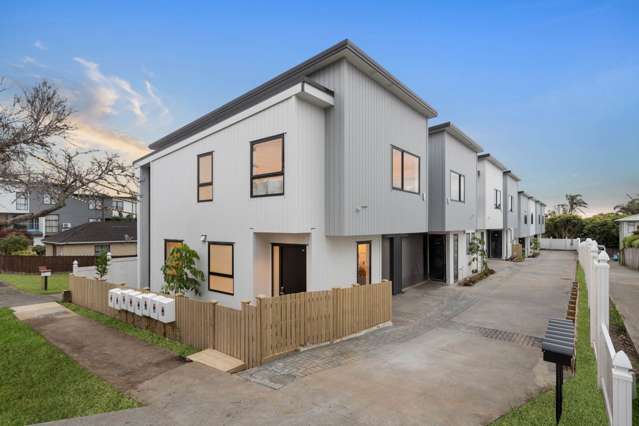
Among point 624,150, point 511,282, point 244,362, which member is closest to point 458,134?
point 511,282

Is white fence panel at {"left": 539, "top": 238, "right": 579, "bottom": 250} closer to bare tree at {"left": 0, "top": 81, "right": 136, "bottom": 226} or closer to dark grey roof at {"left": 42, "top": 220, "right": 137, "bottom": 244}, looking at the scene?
bare tree at {"left": 0, "top": 81, "right": 136, "bottom": 226}

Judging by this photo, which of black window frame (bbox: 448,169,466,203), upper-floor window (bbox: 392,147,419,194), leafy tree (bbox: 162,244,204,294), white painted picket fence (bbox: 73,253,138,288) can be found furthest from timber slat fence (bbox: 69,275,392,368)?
black window frame (bbox: 448,169,466,203)

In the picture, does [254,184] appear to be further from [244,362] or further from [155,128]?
[155,128]

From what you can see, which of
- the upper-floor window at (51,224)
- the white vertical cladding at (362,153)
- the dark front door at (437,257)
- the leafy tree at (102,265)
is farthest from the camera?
the upper-floor window at (51,224)

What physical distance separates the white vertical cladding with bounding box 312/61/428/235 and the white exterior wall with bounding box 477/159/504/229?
12.6 meters

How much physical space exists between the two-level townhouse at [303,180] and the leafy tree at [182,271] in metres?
0.37

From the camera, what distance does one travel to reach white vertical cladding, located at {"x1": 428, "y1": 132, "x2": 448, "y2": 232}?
46.5 ft

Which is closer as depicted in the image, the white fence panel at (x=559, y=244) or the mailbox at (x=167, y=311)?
the mailbox at (x=167, y=311)

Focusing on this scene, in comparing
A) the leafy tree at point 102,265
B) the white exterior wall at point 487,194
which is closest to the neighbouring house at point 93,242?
the leafy tree at point 102,265

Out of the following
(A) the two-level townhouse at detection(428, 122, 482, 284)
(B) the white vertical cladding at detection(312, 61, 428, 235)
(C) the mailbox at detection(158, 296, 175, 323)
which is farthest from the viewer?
(A) the two-level townhouse at detection(428, 122, 482, 284)

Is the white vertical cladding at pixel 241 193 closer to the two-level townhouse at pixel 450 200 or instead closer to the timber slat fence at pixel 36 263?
the two-level townhouse at pixel 450 200

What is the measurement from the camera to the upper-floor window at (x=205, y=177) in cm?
1074

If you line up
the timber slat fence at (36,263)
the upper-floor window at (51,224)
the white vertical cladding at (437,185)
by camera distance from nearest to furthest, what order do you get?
the white vertical cladding at (437,185), the timber slat fence at (36,263), the upper-floor window at (51,224)

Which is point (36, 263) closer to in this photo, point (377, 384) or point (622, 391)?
point (377, 384)
